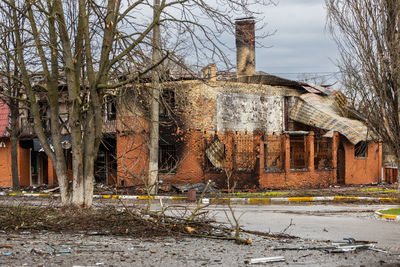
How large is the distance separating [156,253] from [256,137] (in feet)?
64.0

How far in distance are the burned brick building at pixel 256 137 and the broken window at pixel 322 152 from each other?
0.05m

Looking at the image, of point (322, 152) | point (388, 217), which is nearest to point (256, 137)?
point (322, 152)

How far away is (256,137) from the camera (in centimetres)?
2752

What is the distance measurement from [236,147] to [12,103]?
11.7 metres

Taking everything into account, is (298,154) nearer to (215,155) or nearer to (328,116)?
(328,116)

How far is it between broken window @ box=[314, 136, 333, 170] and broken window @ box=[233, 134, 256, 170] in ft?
13.3

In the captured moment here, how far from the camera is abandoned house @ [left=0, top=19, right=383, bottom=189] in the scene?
2725 cm

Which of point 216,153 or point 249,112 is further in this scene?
point 249,112

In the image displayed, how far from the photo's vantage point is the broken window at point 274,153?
90.0ft

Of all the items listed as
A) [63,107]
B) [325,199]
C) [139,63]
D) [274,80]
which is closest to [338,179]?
[274,80]

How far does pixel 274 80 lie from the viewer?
31.9m

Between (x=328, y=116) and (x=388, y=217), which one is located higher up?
(x=328, y=116)

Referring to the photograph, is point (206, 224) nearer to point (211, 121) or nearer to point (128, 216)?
point (128, 216)

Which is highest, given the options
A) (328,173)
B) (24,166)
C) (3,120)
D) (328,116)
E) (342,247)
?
(3,120)
